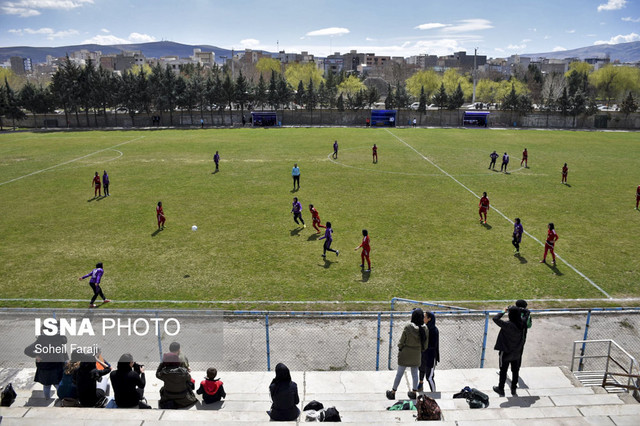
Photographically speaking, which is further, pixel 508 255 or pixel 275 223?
pixel 275 223

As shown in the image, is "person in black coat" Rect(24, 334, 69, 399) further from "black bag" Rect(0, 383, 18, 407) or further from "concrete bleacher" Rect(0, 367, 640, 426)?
"black bag" Rect(0, 383, 18, 407)

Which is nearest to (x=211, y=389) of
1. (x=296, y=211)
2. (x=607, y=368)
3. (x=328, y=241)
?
(x=607, y=368)

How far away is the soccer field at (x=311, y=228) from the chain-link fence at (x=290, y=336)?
162 centimetres

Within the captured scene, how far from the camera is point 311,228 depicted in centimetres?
2106

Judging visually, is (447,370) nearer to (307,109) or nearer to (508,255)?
(508,255)

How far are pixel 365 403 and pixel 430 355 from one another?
61.6 inches

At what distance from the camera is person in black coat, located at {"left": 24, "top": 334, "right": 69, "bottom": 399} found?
8141mm

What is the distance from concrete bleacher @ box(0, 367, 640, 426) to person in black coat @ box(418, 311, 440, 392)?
1.15 ft

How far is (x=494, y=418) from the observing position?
6531 mm

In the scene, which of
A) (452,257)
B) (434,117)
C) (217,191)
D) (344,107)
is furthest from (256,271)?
(344,107)

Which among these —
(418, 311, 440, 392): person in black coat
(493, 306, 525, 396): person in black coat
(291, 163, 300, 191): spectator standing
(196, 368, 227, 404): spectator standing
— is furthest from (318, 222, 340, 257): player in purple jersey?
(291, 163, 300, 191): spectator standing

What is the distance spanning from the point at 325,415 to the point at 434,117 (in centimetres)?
7736

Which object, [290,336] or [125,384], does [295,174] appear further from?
[125,384]

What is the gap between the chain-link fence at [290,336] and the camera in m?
10.7
